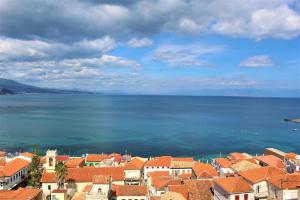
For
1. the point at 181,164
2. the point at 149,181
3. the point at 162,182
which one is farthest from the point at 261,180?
the point at 181,164

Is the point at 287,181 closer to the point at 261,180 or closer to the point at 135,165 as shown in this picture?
the point at 261,180

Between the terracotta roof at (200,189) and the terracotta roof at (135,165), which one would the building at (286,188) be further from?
the terracotta roof at (135,165)

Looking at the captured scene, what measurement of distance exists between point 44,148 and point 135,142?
33079 mm

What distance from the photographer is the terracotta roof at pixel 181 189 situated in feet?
158

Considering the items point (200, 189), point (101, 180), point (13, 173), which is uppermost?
point (101, 180)

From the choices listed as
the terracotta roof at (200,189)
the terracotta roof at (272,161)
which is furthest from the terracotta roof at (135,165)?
the terracotta roof at (272,161)

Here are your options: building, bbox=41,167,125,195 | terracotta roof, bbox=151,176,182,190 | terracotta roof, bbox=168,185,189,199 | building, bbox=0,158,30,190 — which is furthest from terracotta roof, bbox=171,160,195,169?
building, bbox=0,158,30,190

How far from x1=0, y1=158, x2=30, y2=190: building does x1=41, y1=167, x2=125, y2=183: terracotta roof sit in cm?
610

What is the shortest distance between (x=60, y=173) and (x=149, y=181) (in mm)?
17161

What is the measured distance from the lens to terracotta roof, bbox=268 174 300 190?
43344 millimetres

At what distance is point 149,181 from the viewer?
61.7m

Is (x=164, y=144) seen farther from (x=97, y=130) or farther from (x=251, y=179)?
(x=251, y=179)

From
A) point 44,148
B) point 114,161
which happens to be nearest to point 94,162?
point 114,161

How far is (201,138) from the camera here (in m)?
134
